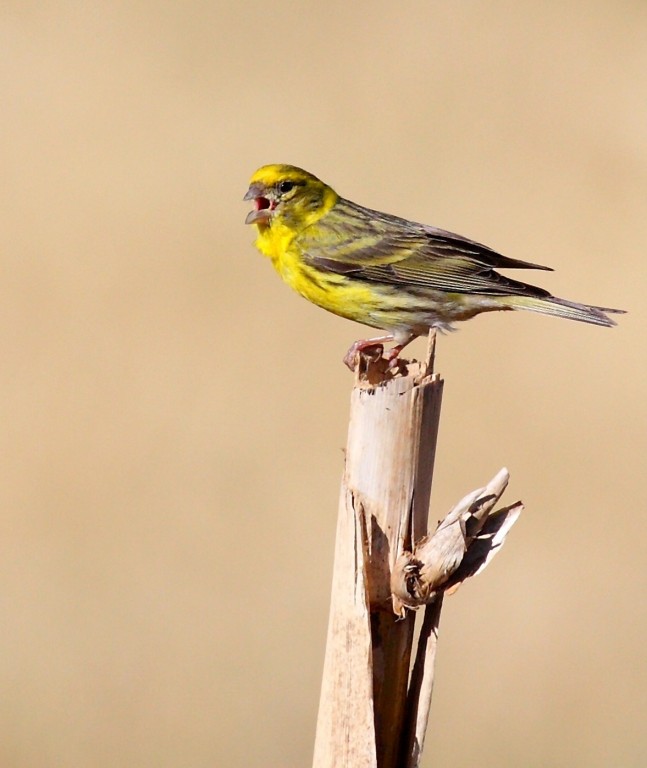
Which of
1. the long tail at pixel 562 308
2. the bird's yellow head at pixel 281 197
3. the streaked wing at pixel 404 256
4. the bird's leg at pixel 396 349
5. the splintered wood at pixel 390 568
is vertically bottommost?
the splintered wood at pixel 390 568

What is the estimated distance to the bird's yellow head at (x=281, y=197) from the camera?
6.01 metres

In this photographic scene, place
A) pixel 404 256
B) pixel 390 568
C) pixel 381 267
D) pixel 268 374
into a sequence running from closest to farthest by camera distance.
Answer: pixel 390 568, pixel 381 267, pixel 404 256, pixel 268 374

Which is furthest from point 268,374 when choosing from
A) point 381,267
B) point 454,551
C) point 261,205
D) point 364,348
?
point 454,551

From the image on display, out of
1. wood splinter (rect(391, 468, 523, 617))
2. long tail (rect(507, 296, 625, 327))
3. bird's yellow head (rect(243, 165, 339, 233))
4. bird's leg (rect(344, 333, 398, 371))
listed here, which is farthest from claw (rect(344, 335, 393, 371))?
wood splinter (rect(391, 468, 523, 617))

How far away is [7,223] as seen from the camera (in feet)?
32.3

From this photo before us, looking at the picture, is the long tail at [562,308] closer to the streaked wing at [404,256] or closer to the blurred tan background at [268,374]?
the streaked wing at [404,256]

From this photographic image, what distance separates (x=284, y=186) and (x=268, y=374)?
2.94 meters

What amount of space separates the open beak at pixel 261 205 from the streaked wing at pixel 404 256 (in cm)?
19

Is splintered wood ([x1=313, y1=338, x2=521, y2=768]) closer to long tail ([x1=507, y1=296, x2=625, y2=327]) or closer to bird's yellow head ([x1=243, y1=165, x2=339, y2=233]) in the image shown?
long tail ([x1=507, y1=296, x2=625, y2=327])

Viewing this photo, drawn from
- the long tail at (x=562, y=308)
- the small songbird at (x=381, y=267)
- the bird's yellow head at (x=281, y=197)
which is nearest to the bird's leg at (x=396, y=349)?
the small songbird at (x=381, y=267)

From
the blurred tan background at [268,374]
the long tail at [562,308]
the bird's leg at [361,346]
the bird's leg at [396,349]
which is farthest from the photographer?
the blurred tan background at [268,374]

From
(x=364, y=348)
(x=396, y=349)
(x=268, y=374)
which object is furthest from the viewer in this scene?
(x=268, y=374)

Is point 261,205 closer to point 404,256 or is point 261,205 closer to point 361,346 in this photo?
point 404,256

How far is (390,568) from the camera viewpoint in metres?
3.82
